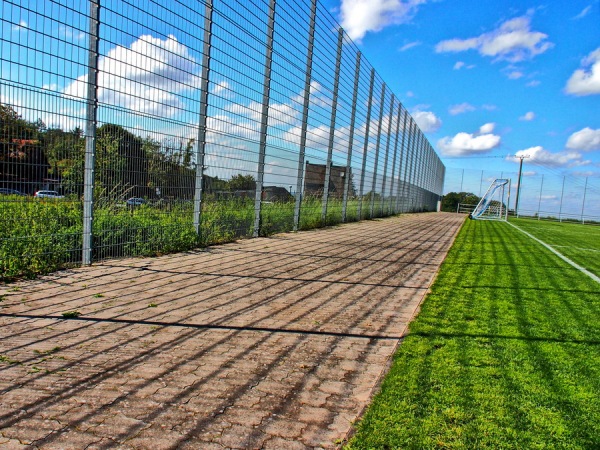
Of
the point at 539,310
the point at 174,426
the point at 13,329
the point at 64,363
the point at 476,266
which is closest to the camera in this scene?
the point at 174,426

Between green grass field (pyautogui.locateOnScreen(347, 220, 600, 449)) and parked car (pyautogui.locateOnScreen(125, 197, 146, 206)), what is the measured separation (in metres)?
3.97

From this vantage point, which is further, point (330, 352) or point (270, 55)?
point (270, 55)

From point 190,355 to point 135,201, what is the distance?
3.56 metres

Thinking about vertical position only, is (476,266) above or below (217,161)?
below

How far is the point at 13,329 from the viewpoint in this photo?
3.12 metres

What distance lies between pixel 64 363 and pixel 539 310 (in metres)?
4.45

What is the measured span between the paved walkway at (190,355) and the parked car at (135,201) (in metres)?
0.85

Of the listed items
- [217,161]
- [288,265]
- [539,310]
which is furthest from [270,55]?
[539,310]

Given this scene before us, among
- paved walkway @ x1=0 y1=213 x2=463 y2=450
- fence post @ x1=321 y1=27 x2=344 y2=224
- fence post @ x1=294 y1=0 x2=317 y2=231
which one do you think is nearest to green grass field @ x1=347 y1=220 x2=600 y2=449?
paved walkway @ x1=0 y1=213 x2=463 y2=450

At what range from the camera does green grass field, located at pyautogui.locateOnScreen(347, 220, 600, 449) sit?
2.08 m

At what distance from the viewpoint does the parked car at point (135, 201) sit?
229 inches

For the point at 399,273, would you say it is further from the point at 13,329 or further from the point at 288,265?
the point at 13,329

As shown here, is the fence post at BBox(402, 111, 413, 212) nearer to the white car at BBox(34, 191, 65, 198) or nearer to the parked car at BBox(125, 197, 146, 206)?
the parked car at BBox(125, 197, 146, 206)

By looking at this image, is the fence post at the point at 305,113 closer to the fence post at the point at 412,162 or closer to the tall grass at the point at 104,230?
the tall grass at the point at 104,230
